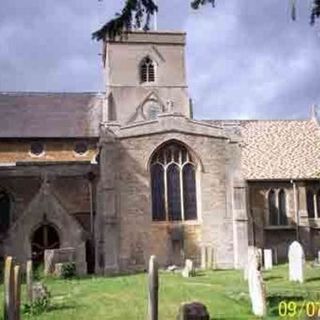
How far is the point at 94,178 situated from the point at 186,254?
6.48 m

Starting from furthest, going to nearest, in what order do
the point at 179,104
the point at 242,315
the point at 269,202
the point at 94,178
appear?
the point at 179,104 < the point at 269,202 < the point at 94,178 < the point at 242,315

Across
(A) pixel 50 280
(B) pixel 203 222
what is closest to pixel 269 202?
(B) pixel 203 222

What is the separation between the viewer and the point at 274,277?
22.1 metres

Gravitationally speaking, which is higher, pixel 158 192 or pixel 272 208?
pixel 158 192

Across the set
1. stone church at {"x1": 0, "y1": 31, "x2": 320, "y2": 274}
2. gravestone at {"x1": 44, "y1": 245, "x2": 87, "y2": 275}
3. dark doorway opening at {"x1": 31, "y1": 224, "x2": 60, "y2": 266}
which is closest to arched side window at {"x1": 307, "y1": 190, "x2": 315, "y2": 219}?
stone church at {"x1": 0, "y1": 31, "x2": 320, "y2": 274}

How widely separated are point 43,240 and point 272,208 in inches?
539

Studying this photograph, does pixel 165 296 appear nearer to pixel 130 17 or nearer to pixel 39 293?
pixel 39 293

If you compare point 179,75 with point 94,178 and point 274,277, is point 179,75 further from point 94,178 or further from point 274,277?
point 274,277

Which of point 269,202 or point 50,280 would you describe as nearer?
point 50,280

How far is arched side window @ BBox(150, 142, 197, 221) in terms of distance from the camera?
28672mm

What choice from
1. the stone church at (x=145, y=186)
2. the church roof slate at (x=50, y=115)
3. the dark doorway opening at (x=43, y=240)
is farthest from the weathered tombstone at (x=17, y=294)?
the church roof slate at (x=50, y=115)

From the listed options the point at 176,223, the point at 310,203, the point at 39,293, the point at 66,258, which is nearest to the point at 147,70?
the point at 310,203

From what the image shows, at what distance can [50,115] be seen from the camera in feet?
126

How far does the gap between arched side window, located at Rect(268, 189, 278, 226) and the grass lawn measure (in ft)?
40.7
